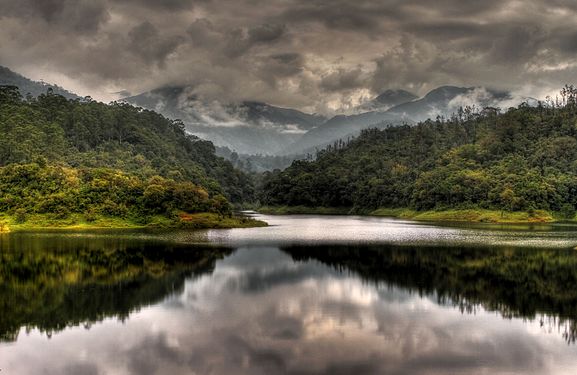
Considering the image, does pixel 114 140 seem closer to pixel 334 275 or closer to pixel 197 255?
pixel 197 255

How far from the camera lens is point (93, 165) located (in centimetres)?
12588

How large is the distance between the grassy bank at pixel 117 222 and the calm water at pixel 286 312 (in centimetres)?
3278

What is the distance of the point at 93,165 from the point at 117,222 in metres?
41.6

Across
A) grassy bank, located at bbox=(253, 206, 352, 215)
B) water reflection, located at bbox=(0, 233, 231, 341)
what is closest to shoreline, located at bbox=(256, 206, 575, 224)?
grassy bank, located at bbox=(253, 206, 352, 215)

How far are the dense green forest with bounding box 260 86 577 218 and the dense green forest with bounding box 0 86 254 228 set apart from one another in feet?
121

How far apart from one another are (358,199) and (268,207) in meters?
33.1

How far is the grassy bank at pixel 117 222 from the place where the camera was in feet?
275

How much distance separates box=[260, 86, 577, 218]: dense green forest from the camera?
399ft

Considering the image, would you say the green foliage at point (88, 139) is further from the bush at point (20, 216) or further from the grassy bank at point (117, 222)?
the grassy bank at point (117, 222)

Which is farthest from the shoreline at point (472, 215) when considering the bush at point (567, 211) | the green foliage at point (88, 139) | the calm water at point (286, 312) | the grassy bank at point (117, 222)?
the calm water at point (286, 312)

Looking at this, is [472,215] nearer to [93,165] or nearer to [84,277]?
[93,165]

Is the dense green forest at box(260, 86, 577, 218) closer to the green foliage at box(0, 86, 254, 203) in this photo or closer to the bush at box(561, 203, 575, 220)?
the bush at box(561, 203, 575, 220)

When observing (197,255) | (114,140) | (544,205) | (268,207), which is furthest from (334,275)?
(268,207)

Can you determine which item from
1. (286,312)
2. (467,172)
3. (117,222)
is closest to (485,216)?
(467,172)
